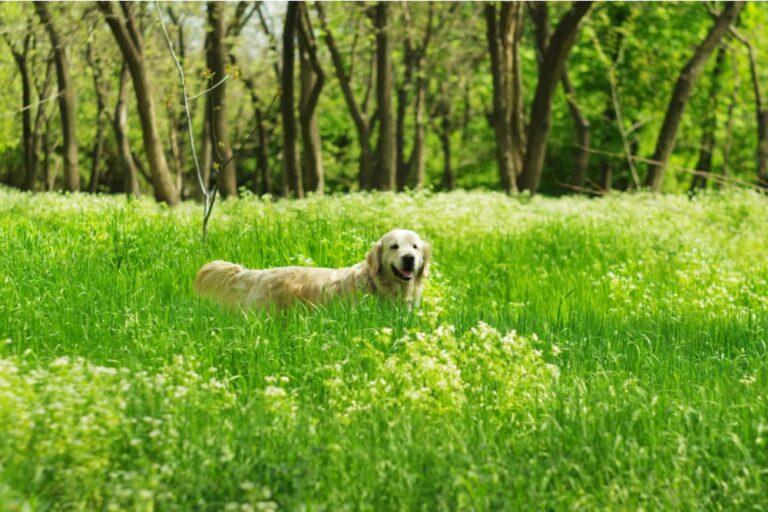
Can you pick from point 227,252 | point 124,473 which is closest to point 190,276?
point 227,252

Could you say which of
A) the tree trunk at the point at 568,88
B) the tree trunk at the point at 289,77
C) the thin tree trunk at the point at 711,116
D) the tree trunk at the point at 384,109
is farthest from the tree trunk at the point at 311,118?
the thin tree trunk at the point at 711,116

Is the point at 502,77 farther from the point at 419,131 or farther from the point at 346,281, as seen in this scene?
the point at 346,281

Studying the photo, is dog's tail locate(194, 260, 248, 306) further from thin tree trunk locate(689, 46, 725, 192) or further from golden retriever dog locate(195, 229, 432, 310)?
thin tree trunk locate(689, 46, 725, 192)

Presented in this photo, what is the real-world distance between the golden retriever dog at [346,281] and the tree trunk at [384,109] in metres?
14.2

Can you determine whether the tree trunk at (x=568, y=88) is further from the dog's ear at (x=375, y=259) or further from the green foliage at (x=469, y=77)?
the dog's ear at (x=375, y=259)

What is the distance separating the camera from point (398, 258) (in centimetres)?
830

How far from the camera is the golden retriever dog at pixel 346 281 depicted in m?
8.41

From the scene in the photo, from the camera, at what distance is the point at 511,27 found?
22891mm

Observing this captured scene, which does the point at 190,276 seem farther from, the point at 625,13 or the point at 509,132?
the point at 625,13

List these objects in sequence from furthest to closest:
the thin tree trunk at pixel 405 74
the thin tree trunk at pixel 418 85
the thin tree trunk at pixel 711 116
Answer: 1. the thin tree trunk at pixel 711 116
2. the thin tree trunk at pixel 418 85
3. the thin tree trunk at pixel 405 74


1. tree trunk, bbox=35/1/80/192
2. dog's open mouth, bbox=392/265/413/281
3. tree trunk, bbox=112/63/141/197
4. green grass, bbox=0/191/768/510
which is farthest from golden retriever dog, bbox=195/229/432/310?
tree trunk, bbox=112/63/141/197

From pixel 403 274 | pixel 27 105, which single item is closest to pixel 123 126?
pixel 27 105

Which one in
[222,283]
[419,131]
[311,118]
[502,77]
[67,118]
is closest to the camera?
[222,283]

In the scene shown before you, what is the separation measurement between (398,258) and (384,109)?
15519 mm
